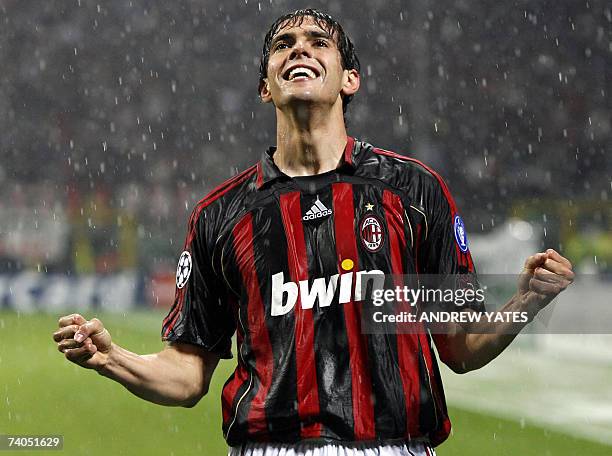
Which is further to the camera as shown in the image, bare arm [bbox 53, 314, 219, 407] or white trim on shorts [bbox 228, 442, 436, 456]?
white trim on shorts [bbox 228, 442, 436, 456]

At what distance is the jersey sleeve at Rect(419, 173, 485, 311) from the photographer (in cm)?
225

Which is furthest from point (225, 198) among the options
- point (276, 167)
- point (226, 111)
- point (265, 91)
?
point (226, 111)

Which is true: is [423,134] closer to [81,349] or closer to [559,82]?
[559,82]

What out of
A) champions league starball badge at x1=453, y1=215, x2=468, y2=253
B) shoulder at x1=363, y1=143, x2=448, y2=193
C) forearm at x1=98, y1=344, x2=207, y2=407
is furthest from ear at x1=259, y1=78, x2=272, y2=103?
forearm at x1=98, y1=344, x2=207, y2=407

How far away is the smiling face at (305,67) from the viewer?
2293mm

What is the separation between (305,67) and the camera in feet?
7.61

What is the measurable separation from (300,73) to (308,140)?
151mm

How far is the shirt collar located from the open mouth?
0.58 ft

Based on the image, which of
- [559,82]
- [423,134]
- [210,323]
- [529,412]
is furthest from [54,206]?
[210,323]

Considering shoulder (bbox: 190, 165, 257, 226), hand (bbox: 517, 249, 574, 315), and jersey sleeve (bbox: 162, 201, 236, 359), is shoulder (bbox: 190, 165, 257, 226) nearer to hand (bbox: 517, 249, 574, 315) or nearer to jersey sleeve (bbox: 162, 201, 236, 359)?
jersey sleeve (bbox: 162, 201, 236, 359)

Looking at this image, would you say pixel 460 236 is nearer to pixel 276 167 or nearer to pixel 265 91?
pixel 276 167

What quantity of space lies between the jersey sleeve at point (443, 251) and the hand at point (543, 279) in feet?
0.51

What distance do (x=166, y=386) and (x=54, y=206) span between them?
592 inches

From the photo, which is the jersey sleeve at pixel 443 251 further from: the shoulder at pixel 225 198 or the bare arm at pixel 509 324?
the shoulder at pixel 225 198
